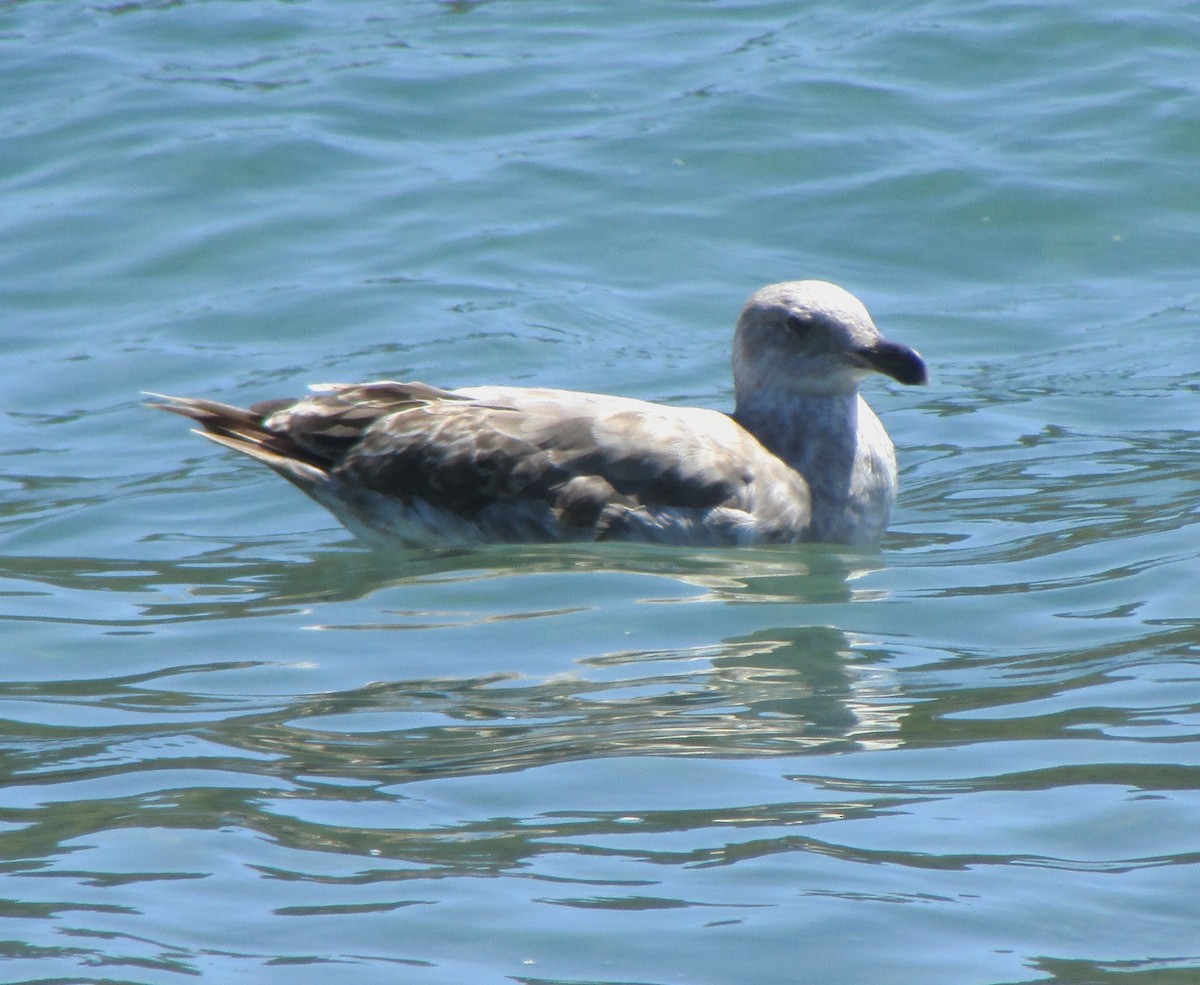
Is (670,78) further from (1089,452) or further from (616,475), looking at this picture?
(616,475)

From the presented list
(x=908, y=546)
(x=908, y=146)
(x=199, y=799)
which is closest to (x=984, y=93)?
(x=908, y=146)

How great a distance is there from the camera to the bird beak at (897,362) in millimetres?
7023

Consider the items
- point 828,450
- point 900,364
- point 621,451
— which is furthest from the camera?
point 828,450

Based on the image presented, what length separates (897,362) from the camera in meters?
7.07

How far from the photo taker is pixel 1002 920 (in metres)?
3.72

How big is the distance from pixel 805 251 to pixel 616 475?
12.8 feet

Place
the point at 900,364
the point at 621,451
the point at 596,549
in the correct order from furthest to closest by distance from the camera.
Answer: the point at 900,364 < the point at 621,451 < the point at 596,549

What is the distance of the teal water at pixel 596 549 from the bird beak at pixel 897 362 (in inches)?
24.0

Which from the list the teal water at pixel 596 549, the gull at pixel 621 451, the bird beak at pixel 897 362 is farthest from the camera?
the bird beak at pixel 897 362

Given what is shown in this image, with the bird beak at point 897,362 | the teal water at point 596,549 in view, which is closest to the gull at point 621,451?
the bird beak at point 897,362

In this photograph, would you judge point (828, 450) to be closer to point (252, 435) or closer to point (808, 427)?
point (808, 427)

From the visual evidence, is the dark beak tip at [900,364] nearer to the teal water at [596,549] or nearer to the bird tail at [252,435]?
the teal water at [596,549]

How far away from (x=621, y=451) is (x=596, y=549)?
1.23 ft

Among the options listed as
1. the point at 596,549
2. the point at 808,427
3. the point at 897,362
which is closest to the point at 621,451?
the point at 596,549
